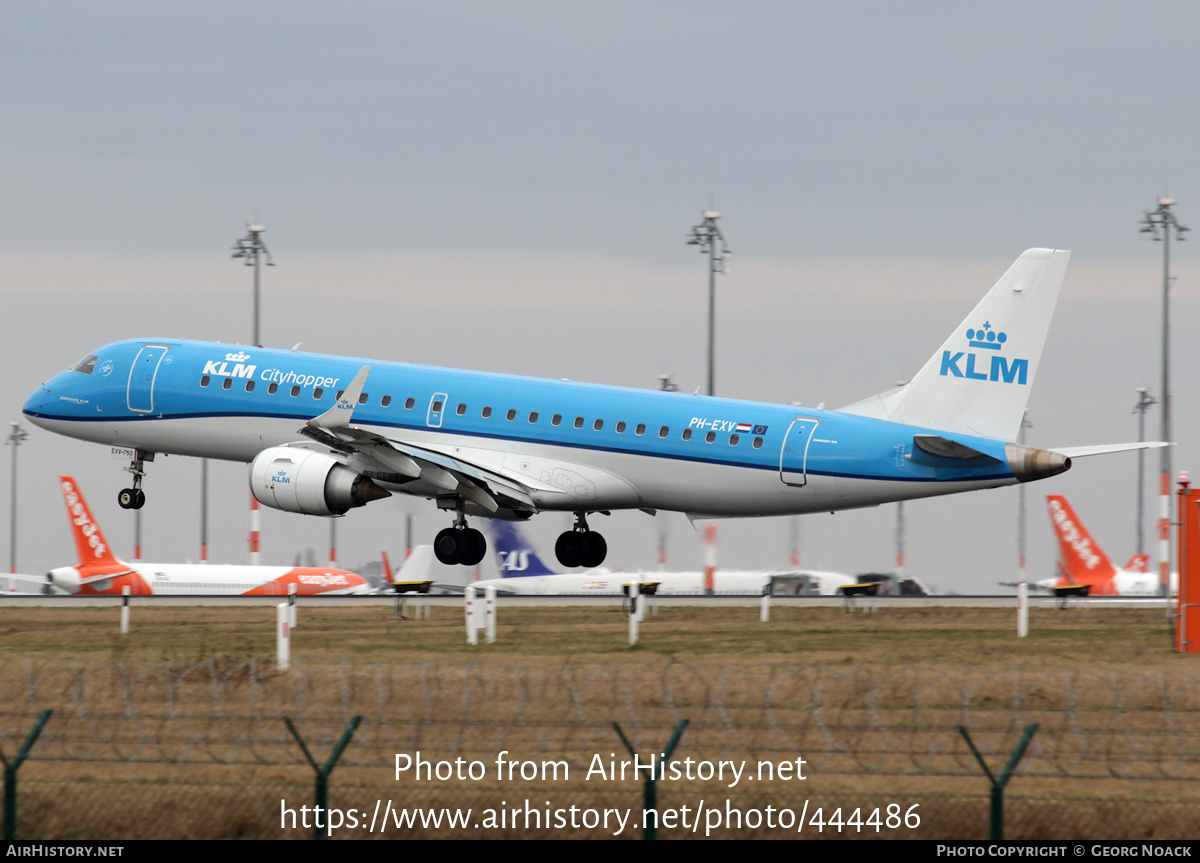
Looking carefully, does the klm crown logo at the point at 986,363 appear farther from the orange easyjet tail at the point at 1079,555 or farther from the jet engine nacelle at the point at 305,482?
the orange easyjet tail at the point at 1079,555

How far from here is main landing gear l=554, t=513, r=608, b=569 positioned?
148 ft

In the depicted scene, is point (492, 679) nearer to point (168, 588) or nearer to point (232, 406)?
point (232, 406)

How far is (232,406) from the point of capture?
42.8 metres

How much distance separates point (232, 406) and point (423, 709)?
66.9ft

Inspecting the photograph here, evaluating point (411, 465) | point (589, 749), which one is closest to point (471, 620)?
point (411, 465)

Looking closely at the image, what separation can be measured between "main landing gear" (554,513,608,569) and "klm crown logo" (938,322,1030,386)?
11792 millimetres

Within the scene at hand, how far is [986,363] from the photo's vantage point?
127 ft

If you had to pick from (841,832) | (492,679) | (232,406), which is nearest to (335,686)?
(492,679)

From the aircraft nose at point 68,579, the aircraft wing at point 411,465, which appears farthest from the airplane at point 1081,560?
the aircraft nose at point 68,579

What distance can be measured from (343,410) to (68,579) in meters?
31.2

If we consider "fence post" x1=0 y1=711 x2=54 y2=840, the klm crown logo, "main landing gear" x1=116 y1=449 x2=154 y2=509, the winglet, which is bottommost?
"fence post" x1=0 y1=711 x2=54 y2=840

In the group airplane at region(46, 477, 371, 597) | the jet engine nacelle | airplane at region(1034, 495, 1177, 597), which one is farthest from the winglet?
airplane at region(1034, 495, 1177, 597)

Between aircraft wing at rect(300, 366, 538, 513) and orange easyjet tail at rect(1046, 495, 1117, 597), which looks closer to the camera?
aircraft wing at rect(300, 366, 538, 513)

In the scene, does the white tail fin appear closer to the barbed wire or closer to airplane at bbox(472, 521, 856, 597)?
the barbed wire
